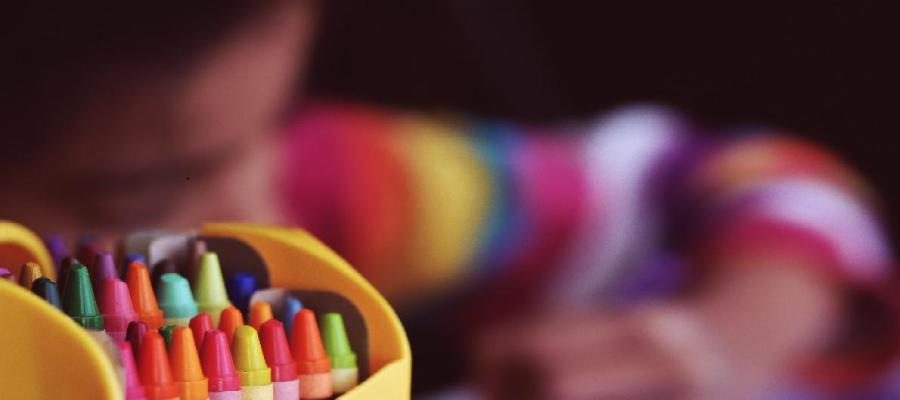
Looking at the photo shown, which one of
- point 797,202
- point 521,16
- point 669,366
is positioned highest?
point 521,16

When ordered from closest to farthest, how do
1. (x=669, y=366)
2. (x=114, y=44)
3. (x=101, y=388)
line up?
(x=101, y=388)
(x=114, y=44)
(x=669, y=366)

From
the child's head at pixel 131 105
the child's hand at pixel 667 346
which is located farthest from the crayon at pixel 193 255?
the child's hand at pixel 667 346

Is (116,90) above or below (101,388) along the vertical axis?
above

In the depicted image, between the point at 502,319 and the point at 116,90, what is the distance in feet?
0.98

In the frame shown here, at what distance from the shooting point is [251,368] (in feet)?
0.99

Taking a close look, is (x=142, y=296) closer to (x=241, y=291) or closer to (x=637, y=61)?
(x=241, y=291)

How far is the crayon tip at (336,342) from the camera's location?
1.11 ft

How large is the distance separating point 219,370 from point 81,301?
5cm

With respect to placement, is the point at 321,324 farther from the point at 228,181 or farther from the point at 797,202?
the point at 797,202

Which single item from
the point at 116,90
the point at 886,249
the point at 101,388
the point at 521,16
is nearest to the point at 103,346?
the point at 101,388

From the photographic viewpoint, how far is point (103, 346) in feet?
0.89

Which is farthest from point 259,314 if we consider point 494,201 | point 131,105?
point 494,201

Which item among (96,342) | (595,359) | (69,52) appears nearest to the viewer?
(96,342)

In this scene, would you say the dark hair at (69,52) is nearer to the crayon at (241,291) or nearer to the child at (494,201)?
the child at (494,201)
